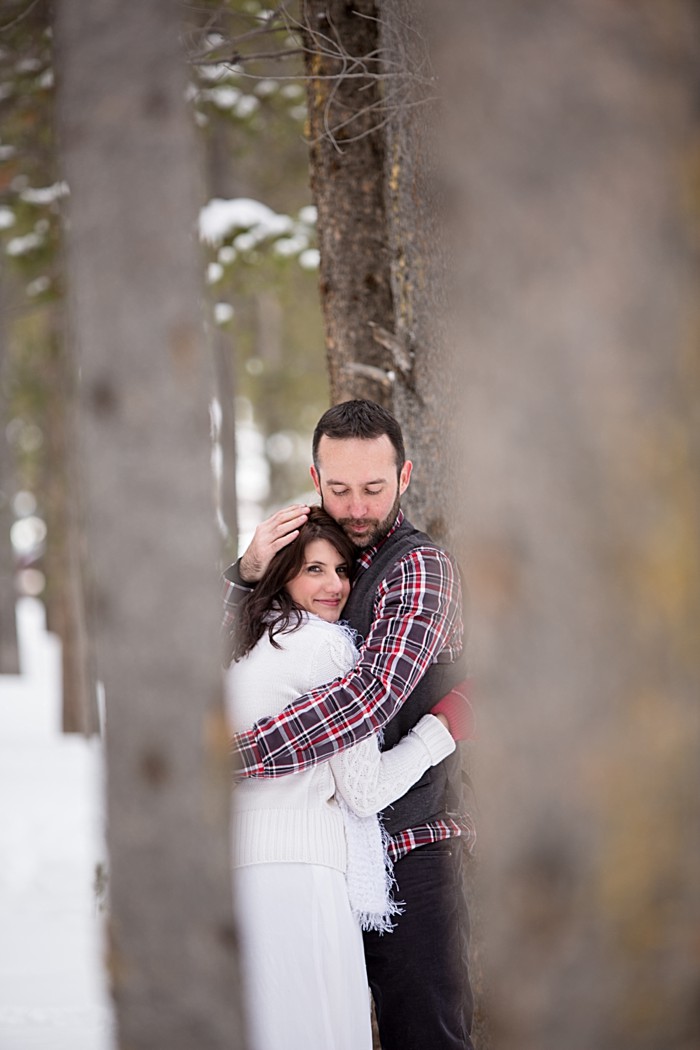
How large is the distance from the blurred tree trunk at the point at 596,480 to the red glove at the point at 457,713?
1442mm

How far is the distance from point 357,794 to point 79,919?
390 cm

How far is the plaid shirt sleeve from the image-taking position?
8.71 ft

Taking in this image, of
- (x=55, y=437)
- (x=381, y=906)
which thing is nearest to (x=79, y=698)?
(x=55, y=437)

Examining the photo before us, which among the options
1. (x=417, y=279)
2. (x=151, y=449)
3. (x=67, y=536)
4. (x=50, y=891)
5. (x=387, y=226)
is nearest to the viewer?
(x=151, y=449)

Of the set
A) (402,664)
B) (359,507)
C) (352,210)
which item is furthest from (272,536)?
(352,210)

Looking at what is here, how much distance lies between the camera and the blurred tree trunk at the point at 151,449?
193 centimetres

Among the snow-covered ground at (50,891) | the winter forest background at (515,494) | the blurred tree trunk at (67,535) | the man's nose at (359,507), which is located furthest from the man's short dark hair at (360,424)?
the blurred tree trunk at (67,535)

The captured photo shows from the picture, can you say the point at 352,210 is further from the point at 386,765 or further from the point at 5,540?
the point at 5,540

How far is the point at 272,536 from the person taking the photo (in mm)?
3010

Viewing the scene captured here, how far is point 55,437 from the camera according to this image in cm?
1172

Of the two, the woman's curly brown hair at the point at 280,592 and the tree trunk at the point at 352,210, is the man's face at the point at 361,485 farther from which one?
the tree trunk at the point at 352,210

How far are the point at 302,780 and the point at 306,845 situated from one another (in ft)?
0.53

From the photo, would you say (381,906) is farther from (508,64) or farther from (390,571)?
(508,64)

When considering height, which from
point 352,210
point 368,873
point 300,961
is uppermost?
point 352,210
